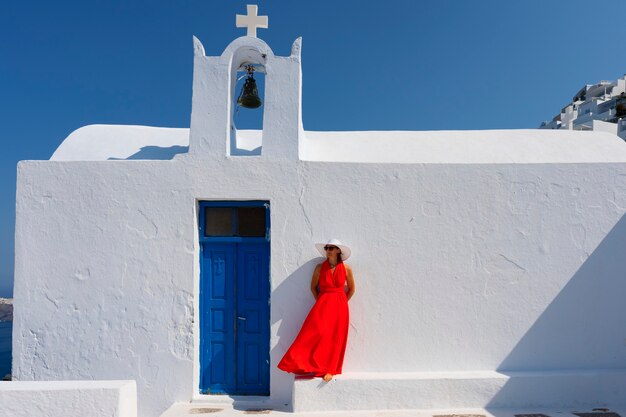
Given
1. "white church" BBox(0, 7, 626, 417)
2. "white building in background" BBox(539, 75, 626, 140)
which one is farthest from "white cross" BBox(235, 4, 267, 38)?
"white building in background" BBox(539, 75, 626, 140)

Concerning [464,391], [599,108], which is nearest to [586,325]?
[464,391]

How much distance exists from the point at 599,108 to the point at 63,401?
37028 millimetres

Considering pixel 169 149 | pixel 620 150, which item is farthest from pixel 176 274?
pixel 620 150

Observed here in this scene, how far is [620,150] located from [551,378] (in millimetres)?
3123

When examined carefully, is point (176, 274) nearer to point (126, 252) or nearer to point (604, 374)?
point (126, 252)

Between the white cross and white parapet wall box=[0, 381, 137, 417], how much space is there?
357 centimetres

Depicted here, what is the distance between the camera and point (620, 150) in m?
5.49

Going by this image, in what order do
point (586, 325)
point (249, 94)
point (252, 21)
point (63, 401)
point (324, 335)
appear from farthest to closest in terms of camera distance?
point (249, 94) < point (252, 21) < point (586, 325) < point (324, 335) < point (63, 401)

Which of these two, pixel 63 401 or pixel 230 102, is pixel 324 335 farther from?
pixel 230 102

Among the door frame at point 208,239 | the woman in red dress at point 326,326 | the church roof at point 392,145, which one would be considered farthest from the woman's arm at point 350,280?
the church roof at point 392,145

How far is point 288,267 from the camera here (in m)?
4.33

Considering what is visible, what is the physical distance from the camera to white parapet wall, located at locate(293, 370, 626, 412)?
405cm

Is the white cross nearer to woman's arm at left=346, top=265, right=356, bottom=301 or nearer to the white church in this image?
the white church

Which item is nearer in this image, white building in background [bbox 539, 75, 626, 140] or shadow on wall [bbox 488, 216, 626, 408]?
shadow on wall [bbox 488, 216, 626, 408]
